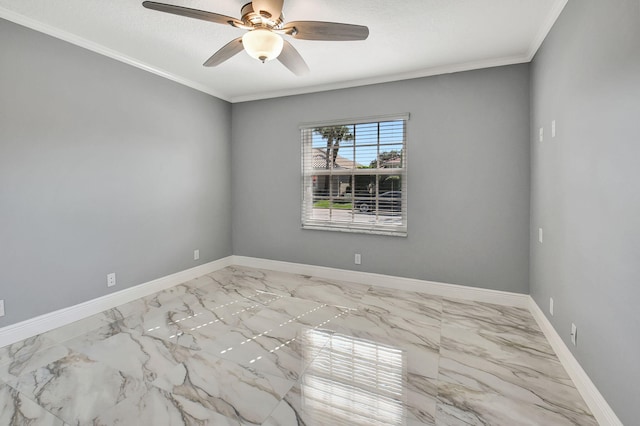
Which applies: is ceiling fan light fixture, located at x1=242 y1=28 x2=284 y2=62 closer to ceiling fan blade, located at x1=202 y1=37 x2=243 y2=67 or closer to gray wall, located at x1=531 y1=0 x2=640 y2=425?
ceiling fan blade, located at x1=202 y1=37 x2=243 y2=67

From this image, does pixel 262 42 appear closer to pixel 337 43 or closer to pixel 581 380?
pixel 337 43

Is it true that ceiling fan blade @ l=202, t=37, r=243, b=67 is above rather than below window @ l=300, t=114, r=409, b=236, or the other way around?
above

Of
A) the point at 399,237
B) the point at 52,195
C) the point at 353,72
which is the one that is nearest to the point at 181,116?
the point at 52,195

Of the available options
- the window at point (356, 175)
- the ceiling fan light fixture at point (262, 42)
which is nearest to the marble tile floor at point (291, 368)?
the window at point (356, 175)

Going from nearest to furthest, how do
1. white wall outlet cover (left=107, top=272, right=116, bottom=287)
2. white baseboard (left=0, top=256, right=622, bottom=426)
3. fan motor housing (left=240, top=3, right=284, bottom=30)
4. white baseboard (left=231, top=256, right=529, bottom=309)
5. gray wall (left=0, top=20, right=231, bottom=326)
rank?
white baseboard (left=0, top=256, right=622, bottom=426), fan motor housing (left=240, top=3, right=284, bottom=30), gray wall (left=0, top=20, right=231, bottom=326), white wall outlet cover (left=107, top=272, right=116, bottom=287), white baseboard (left=231, top=256, right=529, bottom=309)

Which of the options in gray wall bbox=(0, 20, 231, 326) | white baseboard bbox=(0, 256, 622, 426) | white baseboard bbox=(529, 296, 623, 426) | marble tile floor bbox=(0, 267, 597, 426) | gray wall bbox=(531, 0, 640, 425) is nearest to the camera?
gray wall bbox=(531, 0, 640, 425)

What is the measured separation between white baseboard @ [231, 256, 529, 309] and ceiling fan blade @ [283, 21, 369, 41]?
2.71m

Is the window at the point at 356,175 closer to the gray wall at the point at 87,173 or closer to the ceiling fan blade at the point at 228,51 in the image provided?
the gray wall at the point at 87,173

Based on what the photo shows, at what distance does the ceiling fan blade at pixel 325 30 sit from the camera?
75.0 inches

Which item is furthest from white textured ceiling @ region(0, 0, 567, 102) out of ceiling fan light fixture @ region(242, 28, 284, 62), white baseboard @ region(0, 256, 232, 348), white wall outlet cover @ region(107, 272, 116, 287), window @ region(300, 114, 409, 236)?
white baseboard @ region(0, 256, 232, 348)

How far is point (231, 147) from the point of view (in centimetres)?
467

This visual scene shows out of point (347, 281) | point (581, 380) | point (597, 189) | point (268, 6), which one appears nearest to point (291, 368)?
point (581, 380)

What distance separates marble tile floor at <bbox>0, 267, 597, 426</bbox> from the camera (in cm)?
169

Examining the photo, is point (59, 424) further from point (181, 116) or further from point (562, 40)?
point (562, 40)
